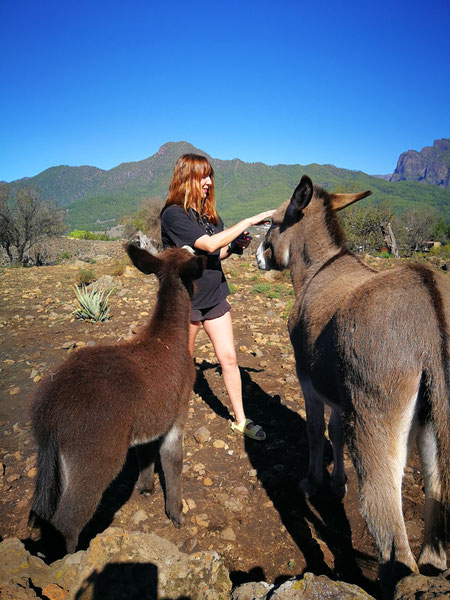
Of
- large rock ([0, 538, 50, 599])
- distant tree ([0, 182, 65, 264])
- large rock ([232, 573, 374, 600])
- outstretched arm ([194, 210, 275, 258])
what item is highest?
distant tree ([0, 182, 65, 264])

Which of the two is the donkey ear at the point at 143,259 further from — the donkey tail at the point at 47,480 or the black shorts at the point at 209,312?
the donkey tail at the point at 47,480

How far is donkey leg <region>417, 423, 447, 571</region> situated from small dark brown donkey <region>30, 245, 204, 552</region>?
1760mm

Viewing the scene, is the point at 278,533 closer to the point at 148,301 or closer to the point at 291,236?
the point at 291,236

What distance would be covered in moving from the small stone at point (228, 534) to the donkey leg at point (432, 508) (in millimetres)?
1383

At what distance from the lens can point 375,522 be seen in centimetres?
196

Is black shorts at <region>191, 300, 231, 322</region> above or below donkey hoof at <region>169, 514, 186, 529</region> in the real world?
above

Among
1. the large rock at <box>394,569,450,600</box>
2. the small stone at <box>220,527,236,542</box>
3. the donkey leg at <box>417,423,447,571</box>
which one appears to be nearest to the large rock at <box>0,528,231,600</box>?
the large rock at <box>394,569,450,600</box>

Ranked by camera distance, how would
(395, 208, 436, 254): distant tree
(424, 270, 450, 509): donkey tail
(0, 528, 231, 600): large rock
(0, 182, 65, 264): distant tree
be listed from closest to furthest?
1. (0, 528, 231, 600): large rock
2. (424, 270, 450, 509): donkey tail
3. (0, 182, 65, 264): distant tree
4. (395, 208, 436, 254): distant tree

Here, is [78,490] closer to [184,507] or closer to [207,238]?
[184,507]

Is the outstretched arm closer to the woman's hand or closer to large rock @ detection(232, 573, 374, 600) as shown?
the woman's hand

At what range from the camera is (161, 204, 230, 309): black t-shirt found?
3.53 m

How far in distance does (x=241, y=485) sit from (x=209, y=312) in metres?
1.77

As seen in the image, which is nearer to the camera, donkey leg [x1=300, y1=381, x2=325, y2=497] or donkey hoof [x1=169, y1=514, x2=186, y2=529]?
donkey hoof [x1=169, y1=514, x2=186, y2=529]

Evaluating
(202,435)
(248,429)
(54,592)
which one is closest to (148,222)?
(202,435)
